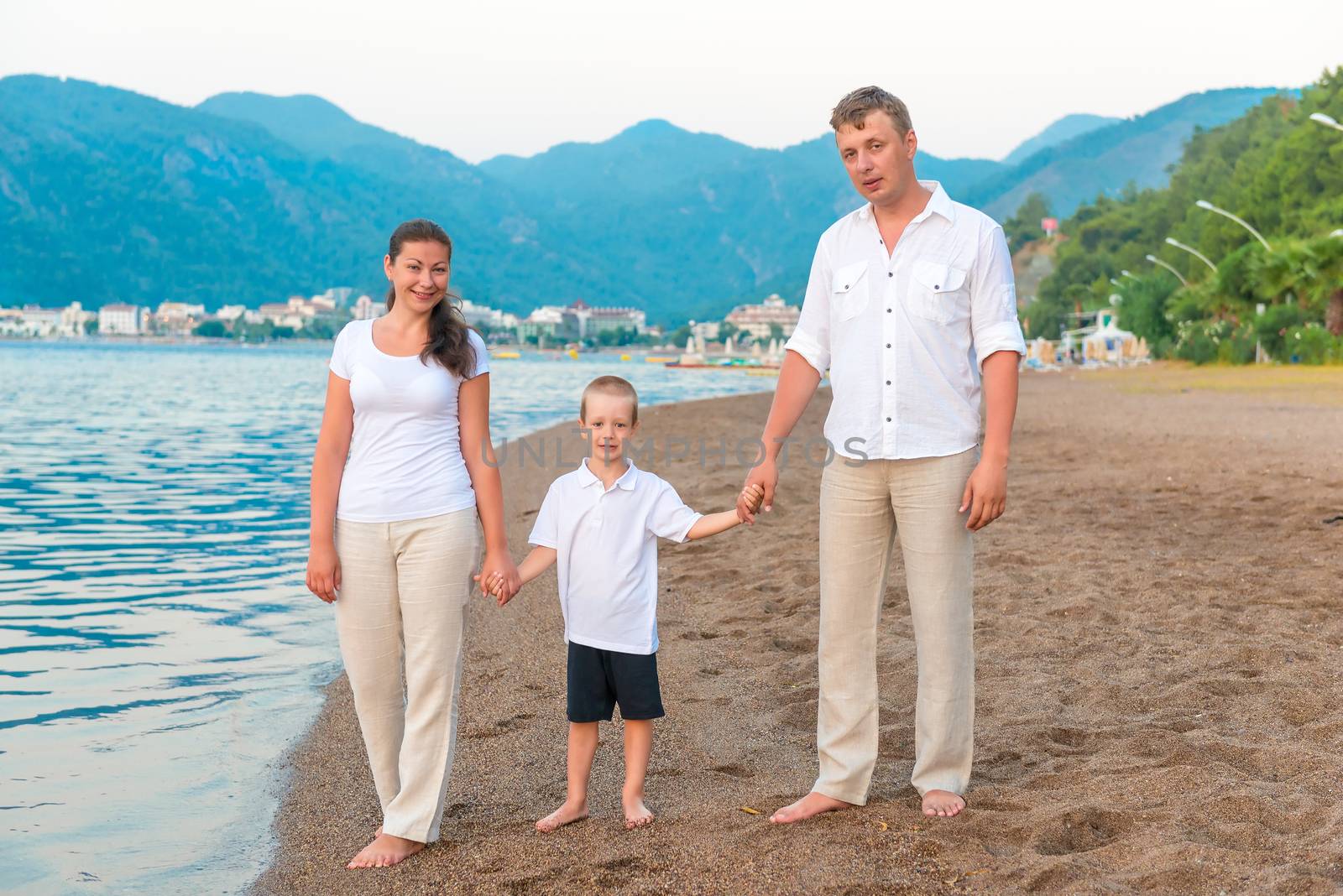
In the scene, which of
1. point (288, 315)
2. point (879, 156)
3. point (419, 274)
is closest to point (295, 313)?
point (288, 315)

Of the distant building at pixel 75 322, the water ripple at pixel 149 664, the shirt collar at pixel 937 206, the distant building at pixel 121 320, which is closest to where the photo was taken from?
the shirt collar at pixel 937 206

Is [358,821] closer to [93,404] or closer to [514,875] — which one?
[514,875]

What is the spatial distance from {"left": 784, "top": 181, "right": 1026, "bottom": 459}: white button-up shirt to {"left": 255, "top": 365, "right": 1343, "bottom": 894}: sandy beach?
1.17 m

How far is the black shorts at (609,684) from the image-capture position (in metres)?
3.74

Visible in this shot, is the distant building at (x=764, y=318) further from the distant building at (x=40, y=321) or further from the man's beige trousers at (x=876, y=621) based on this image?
the man's beige trousers at (x=876, y=621)

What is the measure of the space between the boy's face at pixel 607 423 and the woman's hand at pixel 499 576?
1.45 ft

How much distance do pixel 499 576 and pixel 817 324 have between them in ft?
4.21

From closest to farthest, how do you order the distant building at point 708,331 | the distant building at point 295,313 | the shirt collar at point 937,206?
the shirt collar at point 937,206, the distant building at point 708,331, the distant building at point 295,313

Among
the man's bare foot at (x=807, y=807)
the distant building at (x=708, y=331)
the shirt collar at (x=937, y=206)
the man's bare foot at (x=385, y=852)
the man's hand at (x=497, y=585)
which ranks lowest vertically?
the man's bare foot at (x=385, y=852)

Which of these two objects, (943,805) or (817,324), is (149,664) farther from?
(943,805)

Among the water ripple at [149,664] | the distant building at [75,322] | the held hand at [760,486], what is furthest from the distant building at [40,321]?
the held hand at [760,486]

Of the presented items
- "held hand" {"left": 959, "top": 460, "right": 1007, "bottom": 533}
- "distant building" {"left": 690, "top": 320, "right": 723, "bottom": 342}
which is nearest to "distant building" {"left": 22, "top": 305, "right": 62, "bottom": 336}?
"distant building" {"left": 690, "top": 320, "right": 723, "bottom": 342}

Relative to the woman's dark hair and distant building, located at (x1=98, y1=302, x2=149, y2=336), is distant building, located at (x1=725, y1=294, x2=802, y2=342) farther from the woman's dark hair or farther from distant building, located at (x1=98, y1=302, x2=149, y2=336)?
the woman's dark hair

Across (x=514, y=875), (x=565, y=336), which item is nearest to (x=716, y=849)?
(x=514, y=875)
